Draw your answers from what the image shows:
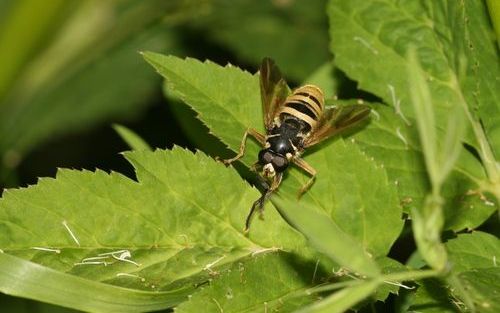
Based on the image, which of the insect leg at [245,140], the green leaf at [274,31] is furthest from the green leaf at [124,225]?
the green leaf at [274,31]

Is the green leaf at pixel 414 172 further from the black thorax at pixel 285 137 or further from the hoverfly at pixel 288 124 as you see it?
the black thorax at pixel 285 137

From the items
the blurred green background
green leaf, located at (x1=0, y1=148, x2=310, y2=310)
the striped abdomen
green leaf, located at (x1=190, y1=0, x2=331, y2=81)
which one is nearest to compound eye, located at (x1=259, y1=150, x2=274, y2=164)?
the striped abdomen

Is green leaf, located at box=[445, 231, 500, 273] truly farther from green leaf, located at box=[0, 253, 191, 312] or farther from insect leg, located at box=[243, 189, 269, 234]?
green leaf, located at box=[0, 253, 191, 312]

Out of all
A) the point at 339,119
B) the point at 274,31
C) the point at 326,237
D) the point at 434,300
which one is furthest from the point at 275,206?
the point at 274,31

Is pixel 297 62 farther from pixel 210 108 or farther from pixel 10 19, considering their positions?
pixel 210 108

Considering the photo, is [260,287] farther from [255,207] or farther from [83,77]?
[83,77]

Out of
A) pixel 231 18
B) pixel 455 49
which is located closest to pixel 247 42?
pixel 231 18
